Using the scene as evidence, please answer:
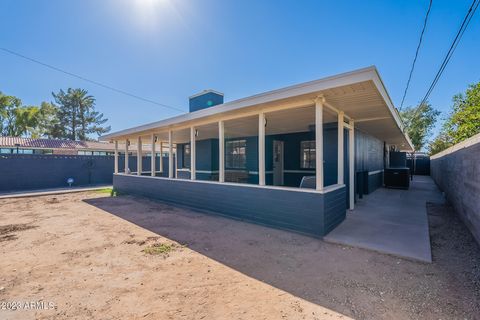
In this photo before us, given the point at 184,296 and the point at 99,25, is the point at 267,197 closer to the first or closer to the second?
the point at 184,296

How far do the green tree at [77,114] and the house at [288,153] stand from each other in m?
22.5

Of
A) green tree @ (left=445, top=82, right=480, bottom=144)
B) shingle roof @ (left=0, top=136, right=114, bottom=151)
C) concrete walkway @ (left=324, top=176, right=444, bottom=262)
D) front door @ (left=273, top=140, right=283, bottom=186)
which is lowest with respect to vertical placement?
concrete walkway @ (left=324, top=176, right=444, bottom=262)

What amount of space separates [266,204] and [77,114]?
1240 inches

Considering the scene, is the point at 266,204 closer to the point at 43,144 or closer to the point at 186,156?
the point at 186,156

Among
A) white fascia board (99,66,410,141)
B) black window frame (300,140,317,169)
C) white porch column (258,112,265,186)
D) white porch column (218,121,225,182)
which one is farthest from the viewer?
black window frame (300,140,317,169)

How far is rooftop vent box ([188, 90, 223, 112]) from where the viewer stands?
9.46 metres

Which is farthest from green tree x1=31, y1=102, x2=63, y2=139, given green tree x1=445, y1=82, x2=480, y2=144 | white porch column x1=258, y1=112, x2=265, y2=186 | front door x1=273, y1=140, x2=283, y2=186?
green tree x1=445, y1=82, x2=480, y2=144

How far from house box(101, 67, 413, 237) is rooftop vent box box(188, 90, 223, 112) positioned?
0.04 meters

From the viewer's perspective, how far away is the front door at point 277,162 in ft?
27.1

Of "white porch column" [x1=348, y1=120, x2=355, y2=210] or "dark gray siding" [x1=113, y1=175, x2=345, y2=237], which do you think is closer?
"dark gray siding" [x1=113, y1=175, x2=345, y2=237]

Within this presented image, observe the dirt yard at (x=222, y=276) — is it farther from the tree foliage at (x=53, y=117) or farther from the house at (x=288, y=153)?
the tree foliage at (x=53, y=117)

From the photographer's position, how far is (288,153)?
26.7ft

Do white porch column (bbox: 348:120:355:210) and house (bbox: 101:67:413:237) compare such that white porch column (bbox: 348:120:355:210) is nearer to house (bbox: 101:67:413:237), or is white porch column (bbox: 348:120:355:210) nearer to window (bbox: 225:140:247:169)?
house (bbox: 101:67:413:237)

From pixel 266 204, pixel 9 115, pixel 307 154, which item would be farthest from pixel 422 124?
pixel 9 115
